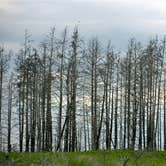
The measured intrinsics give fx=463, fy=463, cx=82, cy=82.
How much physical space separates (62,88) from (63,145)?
7.59 metres

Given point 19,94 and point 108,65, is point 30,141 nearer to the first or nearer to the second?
point 19,94

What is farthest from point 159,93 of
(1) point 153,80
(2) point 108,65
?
(2) point 108,65

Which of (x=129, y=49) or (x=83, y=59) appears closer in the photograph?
(x=83, y=59)

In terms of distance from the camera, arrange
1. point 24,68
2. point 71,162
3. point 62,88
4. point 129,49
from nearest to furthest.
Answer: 1. point 71,162
2. point 62,88
3. point 24,68
4. point 129,49

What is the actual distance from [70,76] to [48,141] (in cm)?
661

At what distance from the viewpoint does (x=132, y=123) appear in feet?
156

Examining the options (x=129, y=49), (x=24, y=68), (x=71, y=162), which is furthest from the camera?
(x=129, y=49)

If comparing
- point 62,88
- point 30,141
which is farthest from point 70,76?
point 30,141

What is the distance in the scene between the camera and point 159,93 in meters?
47.6

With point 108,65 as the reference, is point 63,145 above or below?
below

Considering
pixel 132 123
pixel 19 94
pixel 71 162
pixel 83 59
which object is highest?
pixel 83 59

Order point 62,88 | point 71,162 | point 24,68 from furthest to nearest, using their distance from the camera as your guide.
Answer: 1. point 24,68
2. point 62,88
3. point 71,162

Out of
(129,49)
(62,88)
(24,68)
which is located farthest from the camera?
(129,49)

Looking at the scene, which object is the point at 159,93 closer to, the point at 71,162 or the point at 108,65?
the point at 108,65
